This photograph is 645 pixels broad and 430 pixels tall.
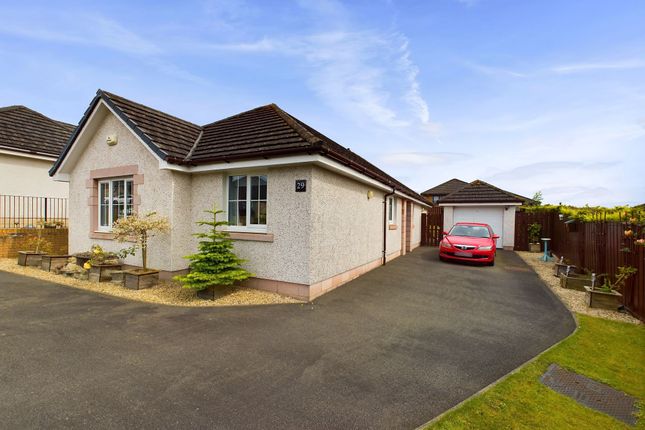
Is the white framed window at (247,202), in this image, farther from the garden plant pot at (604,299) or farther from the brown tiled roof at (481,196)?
the brown tiled roof at (481,196)

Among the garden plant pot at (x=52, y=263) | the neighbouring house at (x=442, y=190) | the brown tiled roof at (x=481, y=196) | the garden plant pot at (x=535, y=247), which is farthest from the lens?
the neighbouring house at (x=442, y=190)

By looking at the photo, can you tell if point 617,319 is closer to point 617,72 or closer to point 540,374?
point 540,374

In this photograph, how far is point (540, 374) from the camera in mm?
3938

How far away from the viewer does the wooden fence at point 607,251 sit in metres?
6.46

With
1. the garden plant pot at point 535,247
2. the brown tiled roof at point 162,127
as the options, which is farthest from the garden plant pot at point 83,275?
the garden plant pot at point 535,247

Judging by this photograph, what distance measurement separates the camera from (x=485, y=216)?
62.9ft

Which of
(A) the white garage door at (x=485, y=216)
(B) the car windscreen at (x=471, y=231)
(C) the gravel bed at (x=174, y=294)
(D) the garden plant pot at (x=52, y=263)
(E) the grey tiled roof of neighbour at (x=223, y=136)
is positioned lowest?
(C) the gravel bed at (x=174, y=294)

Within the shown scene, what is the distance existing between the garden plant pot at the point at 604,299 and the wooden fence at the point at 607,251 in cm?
20

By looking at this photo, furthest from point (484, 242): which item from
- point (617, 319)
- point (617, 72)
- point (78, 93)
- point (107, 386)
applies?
point (78, 93)

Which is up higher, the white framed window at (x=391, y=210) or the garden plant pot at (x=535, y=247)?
the white framed window at (x=391, y=210)

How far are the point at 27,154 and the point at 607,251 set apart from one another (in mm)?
23443

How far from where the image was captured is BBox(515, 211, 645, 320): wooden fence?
6457 mm

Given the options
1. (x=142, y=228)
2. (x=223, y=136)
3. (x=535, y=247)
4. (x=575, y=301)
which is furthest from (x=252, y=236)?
(x=535, y=247)

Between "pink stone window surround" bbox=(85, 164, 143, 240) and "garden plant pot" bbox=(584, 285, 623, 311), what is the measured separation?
41.1 feet
